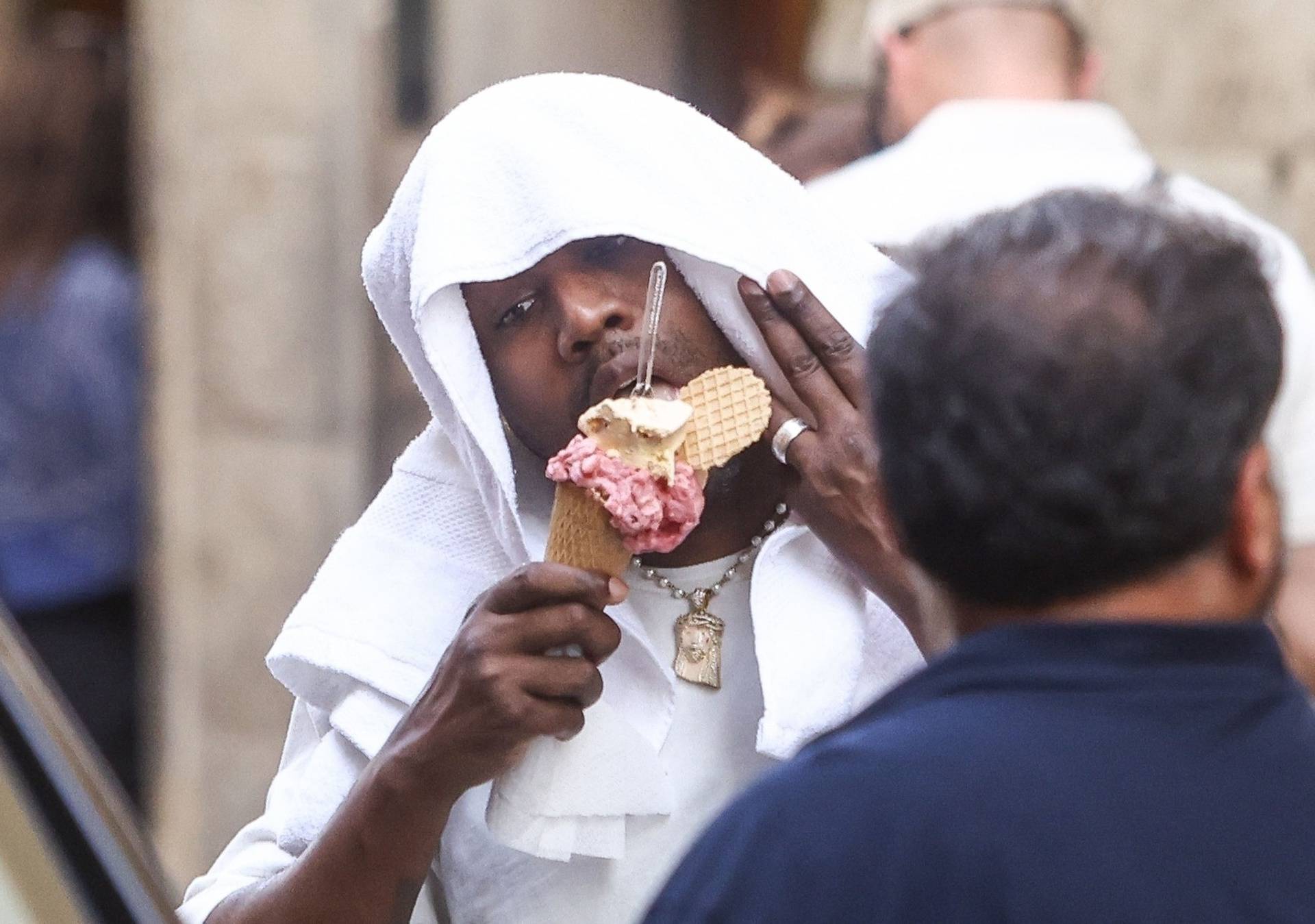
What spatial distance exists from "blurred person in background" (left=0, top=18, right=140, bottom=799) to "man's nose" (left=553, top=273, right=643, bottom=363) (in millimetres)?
3282

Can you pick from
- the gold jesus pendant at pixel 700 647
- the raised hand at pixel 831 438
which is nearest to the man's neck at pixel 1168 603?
the raised hand at pixel 831 438

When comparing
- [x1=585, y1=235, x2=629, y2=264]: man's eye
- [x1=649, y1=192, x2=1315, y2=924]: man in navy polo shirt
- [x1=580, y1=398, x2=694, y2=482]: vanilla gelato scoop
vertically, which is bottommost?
[x1=580, y1=398, x2=694, y2=482]: vanilla gelato scoop

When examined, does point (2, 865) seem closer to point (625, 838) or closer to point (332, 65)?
point (625, 838)

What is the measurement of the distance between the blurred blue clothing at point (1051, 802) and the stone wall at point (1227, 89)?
308 centimetres

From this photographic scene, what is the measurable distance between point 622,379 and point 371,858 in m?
0.60

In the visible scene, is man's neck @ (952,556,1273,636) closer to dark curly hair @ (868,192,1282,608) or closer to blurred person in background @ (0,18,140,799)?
dark curly hair @ (868,192,1282,608)

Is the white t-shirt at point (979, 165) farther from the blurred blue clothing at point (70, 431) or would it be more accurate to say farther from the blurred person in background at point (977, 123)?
the blurred blue clothing at point (70, 431)

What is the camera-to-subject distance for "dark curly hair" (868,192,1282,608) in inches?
53.6

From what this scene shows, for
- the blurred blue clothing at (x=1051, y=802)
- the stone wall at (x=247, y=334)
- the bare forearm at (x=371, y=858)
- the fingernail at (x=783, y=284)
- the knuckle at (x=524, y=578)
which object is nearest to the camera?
the blurred blue clothing at (x=1051, y=802)

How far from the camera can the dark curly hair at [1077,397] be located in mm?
1362

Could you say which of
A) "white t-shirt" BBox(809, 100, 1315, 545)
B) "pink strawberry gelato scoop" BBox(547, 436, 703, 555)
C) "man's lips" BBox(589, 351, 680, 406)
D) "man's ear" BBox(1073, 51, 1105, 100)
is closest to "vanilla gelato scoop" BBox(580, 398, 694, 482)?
"pink strawberry gelato scoop" BBox(547, 436, 703, 555)

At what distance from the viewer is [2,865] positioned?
1.57m

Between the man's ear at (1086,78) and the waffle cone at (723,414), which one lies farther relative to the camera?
the man's ear at (1086,78)

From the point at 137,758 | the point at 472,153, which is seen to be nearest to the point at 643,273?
the point at 472,153
